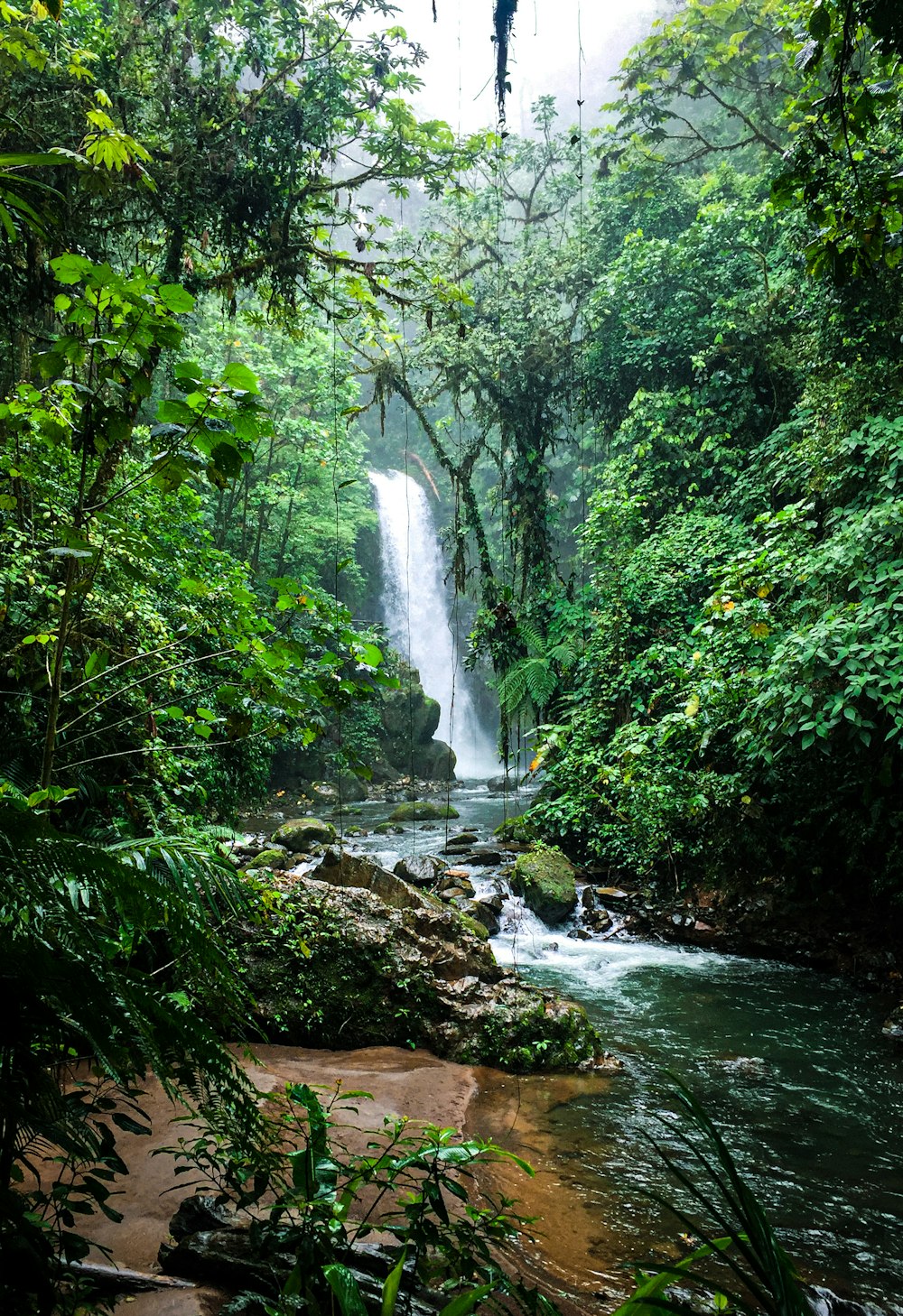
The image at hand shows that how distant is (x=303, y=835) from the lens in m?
11.0

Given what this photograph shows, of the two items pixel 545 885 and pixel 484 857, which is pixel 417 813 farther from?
pixel 545 885

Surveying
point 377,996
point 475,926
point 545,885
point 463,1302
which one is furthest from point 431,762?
point 463,1302

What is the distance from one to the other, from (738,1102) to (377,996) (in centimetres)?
241

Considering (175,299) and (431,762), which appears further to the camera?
(431,762)

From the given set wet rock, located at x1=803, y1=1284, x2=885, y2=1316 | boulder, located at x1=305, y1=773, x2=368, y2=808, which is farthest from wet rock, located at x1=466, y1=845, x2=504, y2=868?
wet rock, located at x1=803, y1=1284, x2=885, y2=1316

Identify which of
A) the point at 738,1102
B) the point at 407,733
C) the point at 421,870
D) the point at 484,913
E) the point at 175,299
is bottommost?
the point at 738,1102

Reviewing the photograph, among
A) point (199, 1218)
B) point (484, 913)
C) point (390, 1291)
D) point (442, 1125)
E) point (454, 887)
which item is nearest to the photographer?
point (390, 1291)

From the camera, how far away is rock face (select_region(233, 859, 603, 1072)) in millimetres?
4980

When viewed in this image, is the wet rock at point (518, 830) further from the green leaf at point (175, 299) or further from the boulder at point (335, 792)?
the green leaf at point (175, 299)

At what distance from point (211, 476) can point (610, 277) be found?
11735 mm

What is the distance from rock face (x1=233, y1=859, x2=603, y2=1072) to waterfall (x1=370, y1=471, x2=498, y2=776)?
1839 centimetres

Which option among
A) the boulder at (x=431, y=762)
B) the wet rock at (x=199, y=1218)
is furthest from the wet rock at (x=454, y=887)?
the boulder at (x=431, y=762)

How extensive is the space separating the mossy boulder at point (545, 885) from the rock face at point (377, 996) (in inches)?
110

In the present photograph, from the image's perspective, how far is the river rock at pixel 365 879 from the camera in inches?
266
